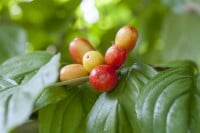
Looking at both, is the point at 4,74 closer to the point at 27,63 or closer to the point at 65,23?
the point at 27,63

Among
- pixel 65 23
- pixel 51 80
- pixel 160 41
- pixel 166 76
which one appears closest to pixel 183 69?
pixel 166 76

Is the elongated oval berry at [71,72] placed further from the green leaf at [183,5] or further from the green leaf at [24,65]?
the green leaf at [183,5]

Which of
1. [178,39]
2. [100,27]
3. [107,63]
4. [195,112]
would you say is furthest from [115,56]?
[100,27]

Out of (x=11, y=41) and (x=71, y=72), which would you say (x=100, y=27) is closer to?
(x=11, y=41)

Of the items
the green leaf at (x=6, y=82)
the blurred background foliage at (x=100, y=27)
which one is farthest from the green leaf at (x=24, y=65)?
the blurred background foliage at (x=100, y=27)

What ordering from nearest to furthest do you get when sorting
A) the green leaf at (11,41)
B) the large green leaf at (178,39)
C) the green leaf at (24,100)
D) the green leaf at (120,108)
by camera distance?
the green leaf at (24,100) → the green leaf at (120,108) → the green leaf at (11,41) → the large green leaf at (178,39)

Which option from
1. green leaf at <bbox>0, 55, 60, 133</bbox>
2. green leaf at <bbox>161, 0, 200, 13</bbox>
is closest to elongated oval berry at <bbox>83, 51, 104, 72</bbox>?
green leaf at <bbox>0, 55, 60, 133</bbox>

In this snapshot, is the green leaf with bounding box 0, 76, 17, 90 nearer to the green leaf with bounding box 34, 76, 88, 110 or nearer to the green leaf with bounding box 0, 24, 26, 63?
the green leaf with bounding box 34, 76, 88, 110
